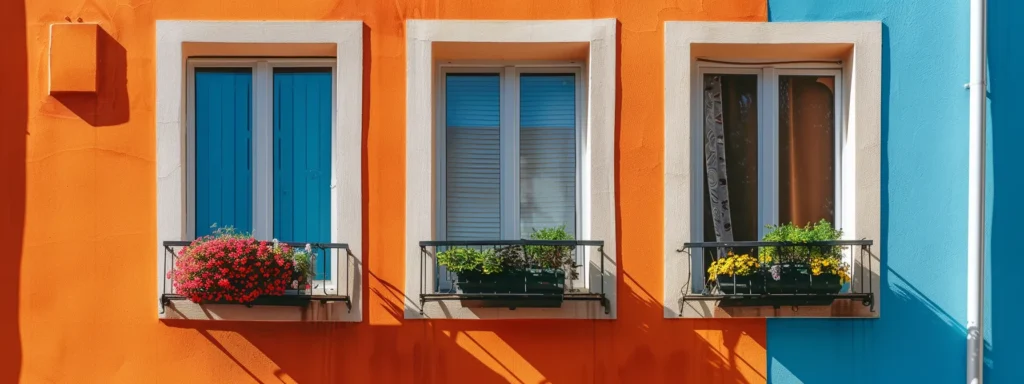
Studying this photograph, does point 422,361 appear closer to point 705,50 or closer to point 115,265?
point 115,265

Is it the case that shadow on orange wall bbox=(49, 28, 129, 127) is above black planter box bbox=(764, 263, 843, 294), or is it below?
above

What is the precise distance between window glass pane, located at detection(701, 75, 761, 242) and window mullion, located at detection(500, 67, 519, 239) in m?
1.60

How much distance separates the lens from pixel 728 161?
10531mm

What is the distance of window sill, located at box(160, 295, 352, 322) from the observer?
9.80 m

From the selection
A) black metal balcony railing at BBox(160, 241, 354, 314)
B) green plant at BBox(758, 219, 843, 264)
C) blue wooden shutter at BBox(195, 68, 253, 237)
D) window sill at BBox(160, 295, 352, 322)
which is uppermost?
blue wooden shutter at BBox(195, 68, 253, 237)

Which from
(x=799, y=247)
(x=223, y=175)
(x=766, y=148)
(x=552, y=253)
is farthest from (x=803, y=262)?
(x=223, y=175)

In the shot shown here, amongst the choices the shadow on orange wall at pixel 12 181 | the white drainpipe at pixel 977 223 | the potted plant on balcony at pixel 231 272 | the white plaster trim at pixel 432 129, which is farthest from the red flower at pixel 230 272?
the white drainpipe at pixel 977 223

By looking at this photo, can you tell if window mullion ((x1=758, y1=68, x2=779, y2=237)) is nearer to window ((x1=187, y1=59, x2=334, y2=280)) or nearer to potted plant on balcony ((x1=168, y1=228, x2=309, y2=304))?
window ((x1=187, y1=59, x2=334, y2=280))

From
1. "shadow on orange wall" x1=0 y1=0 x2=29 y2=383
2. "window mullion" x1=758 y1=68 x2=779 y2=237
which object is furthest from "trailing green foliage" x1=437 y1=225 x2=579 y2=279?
"shadow on orange wall" x1=0 y1=0 x2=29 y2=383

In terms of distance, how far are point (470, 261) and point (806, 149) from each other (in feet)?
10.2

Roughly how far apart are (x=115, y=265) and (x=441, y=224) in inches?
106

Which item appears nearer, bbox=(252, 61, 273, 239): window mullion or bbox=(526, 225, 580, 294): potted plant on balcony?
bbox=(526, 225, 580, 294): potted plant on balcony

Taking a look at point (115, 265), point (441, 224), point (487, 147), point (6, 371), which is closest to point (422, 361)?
point (441, 224)

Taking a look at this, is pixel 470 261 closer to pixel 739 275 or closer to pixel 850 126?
pixel 739 275
